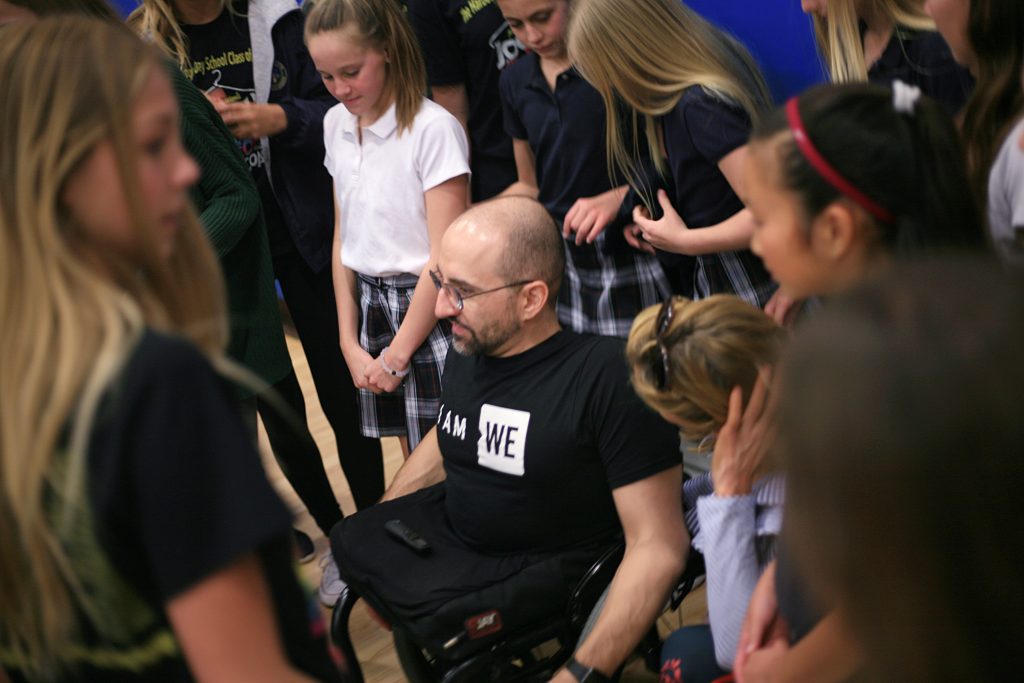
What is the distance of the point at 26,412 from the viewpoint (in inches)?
33.8

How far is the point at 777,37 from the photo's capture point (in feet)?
7.81

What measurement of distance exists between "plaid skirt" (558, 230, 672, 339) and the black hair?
105 cm

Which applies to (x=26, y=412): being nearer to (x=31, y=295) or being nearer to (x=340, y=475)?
(x=31, y=295)

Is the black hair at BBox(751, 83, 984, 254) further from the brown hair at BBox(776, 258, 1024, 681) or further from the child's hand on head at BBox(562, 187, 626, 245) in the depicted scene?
the child's hand on head at BBox(562, 187, 626, 245)

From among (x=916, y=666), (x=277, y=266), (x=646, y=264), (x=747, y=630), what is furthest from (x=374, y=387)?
(x=916, y=666)

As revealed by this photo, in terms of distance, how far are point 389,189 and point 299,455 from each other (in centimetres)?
86

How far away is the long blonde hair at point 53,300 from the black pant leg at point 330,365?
190 centimetres

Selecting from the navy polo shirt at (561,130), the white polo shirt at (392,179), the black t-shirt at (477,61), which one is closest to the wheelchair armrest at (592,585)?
the navy polo shirt at (561,130)

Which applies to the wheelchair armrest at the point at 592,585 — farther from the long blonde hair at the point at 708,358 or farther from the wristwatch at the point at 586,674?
the long blonde hair at the point at 708,358

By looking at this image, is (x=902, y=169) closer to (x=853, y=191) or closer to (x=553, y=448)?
(x=853, y=191)

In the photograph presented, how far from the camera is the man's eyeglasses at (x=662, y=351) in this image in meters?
1.66

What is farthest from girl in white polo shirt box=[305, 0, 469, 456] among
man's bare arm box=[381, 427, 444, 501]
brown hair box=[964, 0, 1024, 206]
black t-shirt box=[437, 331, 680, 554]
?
brown hair box=[964, 0, 1024, 206]

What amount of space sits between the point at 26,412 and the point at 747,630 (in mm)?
1063

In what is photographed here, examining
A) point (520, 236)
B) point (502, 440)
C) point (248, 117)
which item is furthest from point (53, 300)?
point (248, 117)
